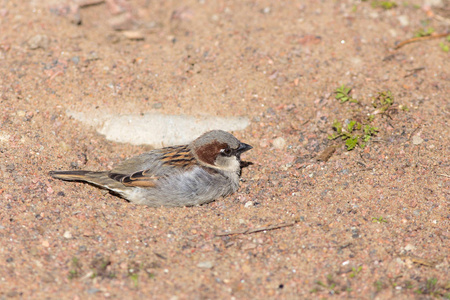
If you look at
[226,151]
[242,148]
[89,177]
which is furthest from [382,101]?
[89,177]

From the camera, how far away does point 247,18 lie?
870 cm

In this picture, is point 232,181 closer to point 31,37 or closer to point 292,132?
point 292,132

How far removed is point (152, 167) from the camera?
246 inches

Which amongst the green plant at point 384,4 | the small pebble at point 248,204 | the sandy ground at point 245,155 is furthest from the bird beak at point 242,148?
the green plant at point 384,4

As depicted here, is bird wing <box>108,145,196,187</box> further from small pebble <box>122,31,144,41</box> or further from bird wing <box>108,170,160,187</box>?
small pebble <box>122,31,144,41</box>

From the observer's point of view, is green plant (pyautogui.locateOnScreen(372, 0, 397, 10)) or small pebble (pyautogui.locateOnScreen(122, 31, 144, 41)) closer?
small pebble (pyautogui.locateOnScreen(122, 31, 144, 41))

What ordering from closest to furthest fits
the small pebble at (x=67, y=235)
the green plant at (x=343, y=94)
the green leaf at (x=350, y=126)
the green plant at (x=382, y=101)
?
1. the small pebble at (x=67, y=235)
2. the green leaf at (x=350, y=126)
3. the green plant at (x=382, y=101)
4. the green plant at (x=343, y=94)

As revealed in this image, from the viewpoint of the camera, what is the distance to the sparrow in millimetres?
6102

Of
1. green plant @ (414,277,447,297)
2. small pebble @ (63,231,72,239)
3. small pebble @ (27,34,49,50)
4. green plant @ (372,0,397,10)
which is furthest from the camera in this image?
green plant @ (372,0,397,10)

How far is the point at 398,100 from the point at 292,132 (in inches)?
66.8

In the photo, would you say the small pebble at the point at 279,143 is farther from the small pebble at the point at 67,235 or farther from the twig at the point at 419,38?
the small pebble at the point at 67,235

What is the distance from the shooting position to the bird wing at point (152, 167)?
6121 millimetres

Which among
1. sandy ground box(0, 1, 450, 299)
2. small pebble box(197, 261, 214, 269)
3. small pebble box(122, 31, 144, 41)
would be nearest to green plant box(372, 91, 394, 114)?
sandy ground box(0, 1, 450, 299)

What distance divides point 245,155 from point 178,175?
1.34 meters
